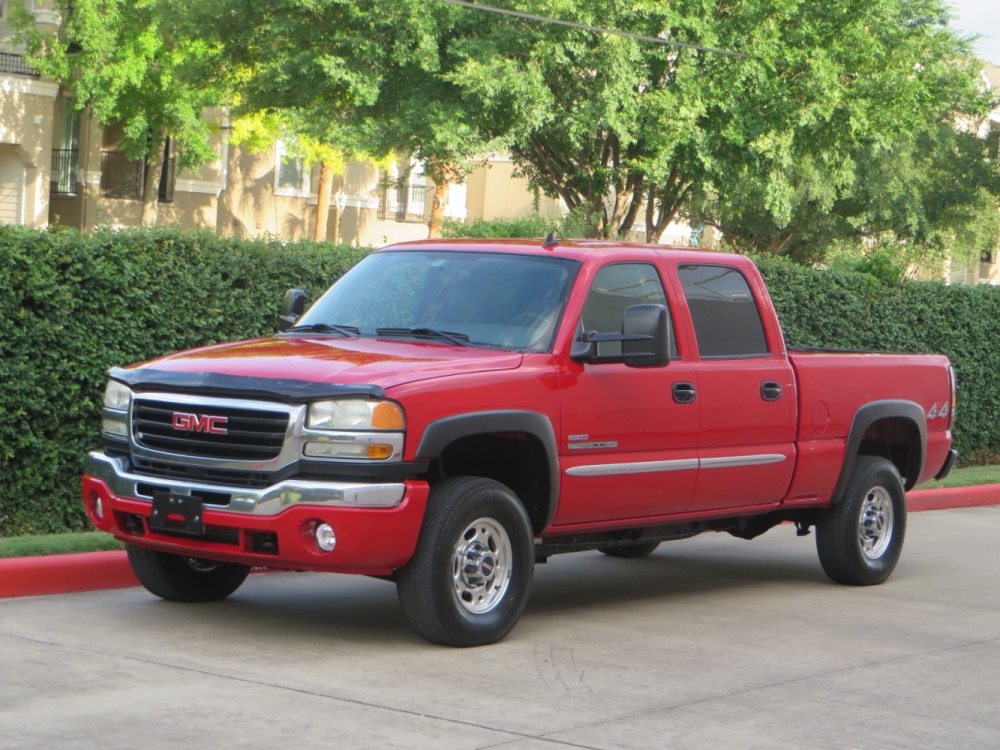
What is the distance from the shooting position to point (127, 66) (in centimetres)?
3197

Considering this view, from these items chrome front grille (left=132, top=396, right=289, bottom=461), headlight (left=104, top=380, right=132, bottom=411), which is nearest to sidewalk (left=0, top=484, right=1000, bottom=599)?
headlight (left=104, top=380, right=132, bottom=411)

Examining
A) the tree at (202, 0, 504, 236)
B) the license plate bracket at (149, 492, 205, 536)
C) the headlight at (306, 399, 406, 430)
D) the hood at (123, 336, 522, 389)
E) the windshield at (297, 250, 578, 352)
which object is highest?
the tree at (202, 0, 504, 236)

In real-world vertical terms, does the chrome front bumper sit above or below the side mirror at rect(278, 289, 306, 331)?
below

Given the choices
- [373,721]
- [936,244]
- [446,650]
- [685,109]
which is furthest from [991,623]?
[936,244]

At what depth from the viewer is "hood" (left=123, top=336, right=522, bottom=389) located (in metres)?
7.16

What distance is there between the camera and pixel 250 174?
129ft

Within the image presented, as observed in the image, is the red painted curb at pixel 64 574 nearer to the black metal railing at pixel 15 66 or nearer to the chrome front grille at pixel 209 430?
the chrome front grille at pixel 209 430

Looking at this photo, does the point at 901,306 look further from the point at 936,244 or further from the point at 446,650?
the point at 936,244

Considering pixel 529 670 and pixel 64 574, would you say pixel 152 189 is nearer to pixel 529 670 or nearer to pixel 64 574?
pixel 64 574

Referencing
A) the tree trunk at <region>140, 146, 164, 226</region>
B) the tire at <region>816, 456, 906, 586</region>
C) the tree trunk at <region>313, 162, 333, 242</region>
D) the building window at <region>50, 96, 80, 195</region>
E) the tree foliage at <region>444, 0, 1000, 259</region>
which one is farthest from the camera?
the tree trunk at <region>313, 162, 333, 242</region>

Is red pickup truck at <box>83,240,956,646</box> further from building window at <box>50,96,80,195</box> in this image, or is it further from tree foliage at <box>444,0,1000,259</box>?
building window at <box>50,96,80,195</box>

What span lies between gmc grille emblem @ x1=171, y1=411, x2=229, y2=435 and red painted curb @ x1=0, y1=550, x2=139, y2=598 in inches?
67.8

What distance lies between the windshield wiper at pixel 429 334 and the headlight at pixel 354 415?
1048 mm

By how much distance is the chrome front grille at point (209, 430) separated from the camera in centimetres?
709
